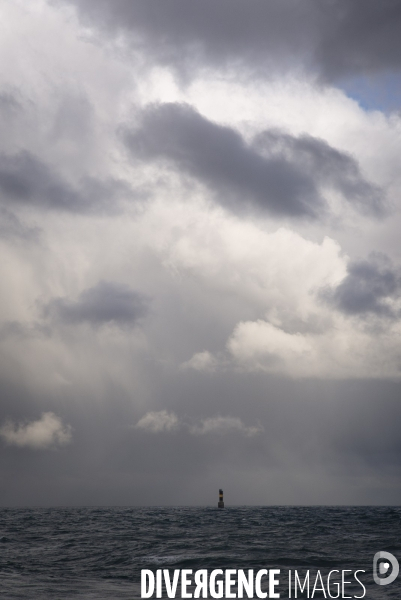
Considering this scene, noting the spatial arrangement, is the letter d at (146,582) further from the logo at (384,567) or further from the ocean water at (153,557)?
the logo at (384,567)

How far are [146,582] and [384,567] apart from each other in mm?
12100

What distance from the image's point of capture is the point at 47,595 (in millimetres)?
21578

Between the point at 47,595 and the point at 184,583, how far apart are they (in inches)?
249

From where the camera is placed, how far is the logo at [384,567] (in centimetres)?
2527

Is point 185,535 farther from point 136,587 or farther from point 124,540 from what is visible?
point 136,587

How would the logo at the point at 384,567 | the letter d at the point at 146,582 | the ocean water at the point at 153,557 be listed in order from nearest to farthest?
the letter d at the point at 146,582 → the ocean water at the point at 153,557 → the logo at the point at 384,567

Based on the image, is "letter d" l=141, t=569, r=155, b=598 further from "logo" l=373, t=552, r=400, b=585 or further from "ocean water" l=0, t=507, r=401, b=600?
"logo" l=373, t=552, r=400, b=585

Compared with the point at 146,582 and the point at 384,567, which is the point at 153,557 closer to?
the point at 146,582

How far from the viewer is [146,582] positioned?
81.9 ft

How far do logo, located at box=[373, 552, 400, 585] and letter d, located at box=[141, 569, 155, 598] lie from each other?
9.68 m

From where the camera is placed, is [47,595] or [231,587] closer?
[47,595]

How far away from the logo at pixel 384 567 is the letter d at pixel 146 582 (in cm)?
968

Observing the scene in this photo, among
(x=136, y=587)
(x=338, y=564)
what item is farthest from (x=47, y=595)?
(x=338, y=564)

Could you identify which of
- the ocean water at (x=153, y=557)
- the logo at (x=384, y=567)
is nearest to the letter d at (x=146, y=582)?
the ocean water at (x=153, y=557)
